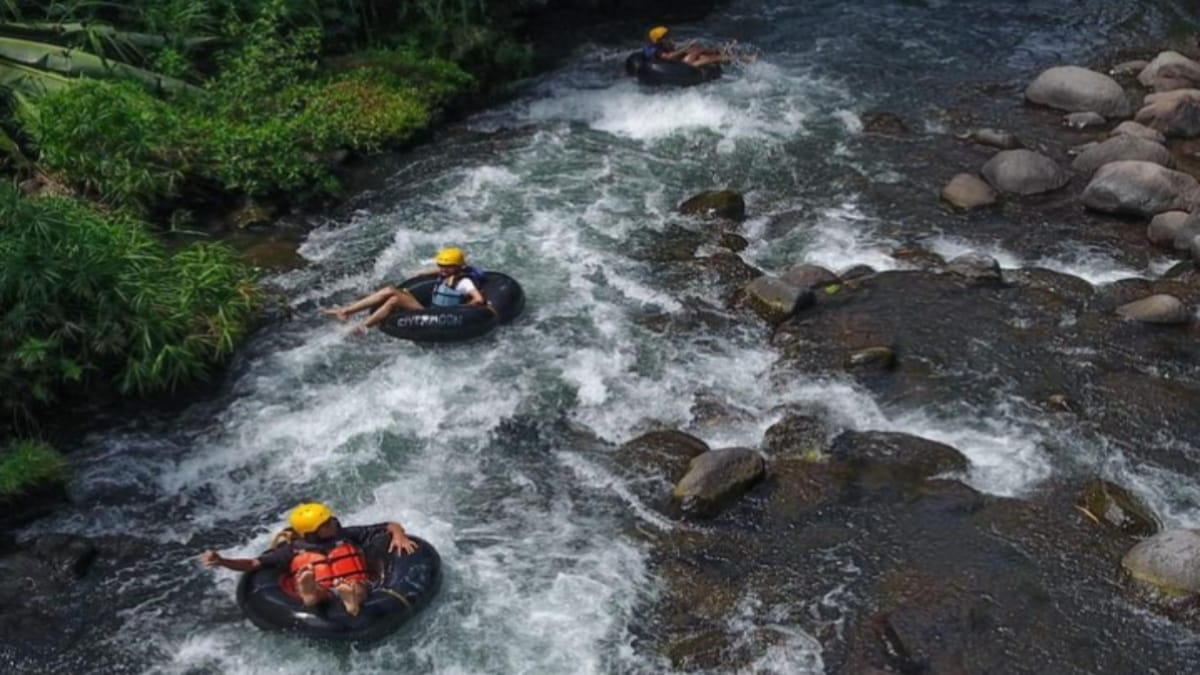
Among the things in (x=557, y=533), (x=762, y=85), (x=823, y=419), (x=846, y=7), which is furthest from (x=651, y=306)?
(x=846, y=7)

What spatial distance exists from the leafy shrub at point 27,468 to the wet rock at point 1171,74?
1495 centimetres

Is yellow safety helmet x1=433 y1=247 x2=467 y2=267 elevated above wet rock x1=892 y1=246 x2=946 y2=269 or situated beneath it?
elevated above

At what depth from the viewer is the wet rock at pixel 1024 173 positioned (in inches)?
562

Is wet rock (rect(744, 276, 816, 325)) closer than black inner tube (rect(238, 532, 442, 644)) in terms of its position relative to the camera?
No

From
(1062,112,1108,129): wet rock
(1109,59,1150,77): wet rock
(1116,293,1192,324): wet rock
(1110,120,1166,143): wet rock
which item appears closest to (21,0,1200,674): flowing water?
(1062,112,1108,129): wet rock

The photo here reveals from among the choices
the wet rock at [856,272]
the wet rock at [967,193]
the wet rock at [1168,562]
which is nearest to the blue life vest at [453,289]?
the wet rock at [856,272]

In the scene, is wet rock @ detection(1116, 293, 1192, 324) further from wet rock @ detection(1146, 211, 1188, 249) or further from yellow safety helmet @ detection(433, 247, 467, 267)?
yellow safety helmet @ detection(433, 247, 467, 267)

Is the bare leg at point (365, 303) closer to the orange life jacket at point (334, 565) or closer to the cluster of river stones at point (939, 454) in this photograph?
the cluster of river stones at point (939, 454)

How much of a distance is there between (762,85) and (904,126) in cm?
232

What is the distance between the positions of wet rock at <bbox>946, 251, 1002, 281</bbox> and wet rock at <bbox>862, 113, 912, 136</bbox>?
12.1 ft

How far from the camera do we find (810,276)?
12453mm

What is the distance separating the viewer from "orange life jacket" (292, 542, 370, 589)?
8438 mm

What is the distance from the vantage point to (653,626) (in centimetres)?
845

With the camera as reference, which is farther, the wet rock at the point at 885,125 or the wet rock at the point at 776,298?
the wet rock at the point at 885,125
